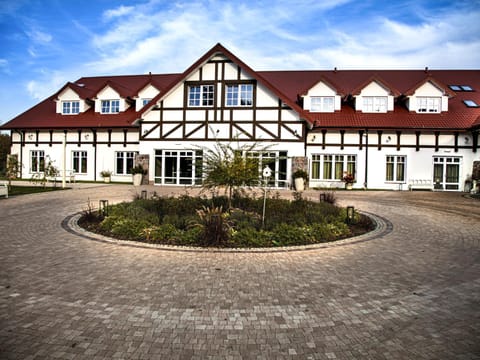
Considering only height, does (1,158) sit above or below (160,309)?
above

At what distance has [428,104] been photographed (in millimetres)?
21781

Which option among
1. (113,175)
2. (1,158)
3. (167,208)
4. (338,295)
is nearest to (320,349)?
(338,295)

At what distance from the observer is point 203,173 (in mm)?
10062

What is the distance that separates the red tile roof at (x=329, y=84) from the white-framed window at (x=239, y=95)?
96 centimetres

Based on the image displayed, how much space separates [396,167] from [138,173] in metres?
17.9

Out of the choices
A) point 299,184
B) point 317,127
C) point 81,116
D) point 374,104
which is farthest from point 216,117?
point 81,116

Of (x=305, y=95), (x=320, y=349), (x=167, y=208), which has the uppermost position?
(x=305, y=95)

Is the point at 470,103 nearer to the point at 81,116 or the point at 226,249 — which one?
the point at 226,249

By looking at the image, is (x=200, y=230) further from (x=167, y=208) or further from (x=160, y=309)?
(x=160, y=309)

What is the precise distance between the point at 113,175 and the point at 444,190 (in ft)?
79.7

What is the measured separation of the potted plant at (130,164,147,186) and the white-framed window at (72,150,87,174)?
245 inches

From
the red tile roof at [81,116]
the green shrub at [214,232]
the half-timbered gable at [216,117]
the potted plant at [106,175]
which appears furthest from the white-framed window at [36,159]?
the green shrub at [214,232]

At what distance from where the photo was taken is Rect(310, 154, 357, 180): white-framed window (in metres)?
21.4

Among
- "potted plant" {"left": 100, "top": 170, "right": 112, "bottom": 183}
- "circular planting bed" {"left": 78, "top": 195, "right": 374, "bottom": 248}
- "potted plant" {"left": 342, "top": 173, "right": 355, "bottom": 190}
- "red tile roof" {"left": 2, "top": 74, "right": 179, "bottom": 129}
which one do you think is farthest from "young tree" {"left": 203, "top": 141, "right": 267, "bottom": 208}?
"potted plant" {"left": 100, "top": 170, "right": 112, "bottom": 183}
